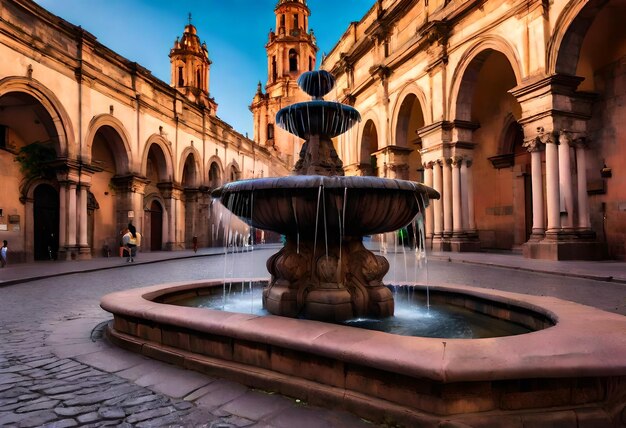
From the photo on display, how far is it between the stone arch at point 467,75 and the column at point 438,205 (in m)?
2.25

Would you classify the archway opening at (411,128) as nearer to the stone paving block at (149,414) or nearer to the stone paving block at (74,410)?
the stone paving block at (149,414)

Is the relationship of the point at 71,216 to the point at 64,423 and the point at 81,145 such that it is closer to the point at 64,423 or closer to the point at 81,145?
the point at 81,145

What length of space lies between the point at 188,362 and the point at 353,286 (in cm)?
195

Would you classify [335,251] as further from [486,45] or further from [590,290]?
[486,45]

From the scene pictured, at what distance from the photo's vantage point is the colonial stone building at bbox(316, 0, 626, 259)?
12.1 meters

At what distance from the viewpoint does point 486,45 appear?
14641 millimetres

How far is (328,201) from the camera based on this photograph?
3.97m

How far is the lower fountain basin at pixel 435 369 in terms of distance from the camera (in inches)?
79.7

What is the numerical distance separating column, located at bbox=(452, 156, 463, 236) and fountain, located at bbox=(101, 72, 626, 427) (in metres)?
12.1

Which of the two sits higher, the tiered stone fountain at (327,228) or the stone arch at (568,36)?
the stone arch at (568,36)

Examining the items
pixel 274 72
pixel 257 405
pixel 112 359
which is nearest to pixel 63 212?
pixel 112 359

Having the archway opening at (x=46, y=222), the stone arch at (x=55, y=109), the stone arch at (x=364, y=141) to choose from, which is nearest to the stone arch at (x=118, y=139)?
the stone arch at (x=55, y=109)

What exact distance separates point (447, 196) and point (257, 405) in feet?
52.0

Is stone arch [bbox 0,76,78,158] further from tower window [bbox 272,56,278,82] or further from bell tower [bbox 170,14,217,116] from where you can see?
tower window [bbox 272,56,278,82]
